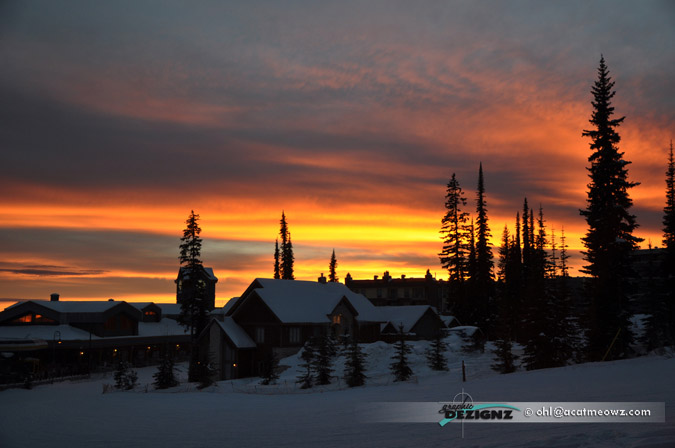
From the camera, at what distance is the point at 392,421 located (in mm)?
20672

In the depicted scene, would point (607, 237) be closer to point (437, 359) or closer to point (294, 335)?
point (437, 359)

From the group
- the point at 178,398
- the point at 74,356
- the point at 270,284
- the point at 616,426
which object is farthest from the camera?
the point at 74,356

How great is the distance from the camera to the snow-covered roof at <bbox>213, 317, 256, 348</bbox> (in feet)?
172

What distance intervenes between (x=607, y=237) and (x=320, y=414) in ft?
91.0

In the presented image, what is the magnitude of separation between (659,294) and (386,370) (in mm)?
28570

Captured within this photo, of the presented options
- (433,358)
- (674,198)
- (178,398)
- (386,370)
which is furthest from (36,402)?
(674,198)

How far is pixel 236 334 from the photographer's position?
177 feet

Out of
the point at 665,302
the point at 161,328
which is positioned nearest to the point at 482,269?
the point at 665,302

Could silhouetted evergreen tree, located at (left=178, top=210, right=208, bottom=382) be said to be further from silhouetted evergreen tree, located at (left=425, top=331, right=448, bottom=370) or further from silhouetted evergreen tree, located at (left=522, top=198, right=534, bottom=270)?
silhouetted evergreen tree, located at (left=522, top=198, right=534, bottom=270)

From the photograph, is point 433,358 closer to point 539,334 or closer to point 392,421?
point 539,334

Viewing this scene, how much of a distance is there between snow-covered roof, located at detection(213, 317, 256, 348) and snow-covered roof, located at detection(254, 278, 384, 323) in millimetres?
3650

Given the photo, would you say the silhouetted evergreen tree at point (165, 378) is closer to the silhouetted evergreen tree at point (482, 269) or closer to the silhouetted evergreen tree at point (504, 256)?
the silhouetted evergreen tree at point (482, 269)

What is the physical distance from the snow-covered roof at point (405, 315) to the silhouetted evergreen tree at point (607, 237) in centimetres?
2802

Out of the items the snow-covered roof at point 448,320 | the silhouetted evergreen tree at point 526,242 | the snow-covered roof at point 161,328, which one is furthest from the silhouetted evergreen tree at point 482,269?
the snow-covered roof at point 161,328
